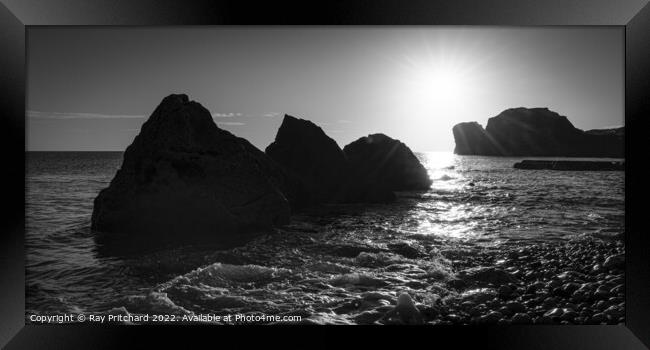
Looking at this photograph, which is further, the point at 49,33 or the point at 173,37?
the point at 173,37

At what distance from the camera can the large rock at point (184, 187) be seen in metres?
8.24

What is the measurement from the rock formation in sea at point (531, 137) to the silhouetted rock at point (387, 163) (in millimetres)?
5048

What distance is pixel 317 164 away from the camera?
53.4ft

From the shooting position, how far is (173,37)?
6.75 metres

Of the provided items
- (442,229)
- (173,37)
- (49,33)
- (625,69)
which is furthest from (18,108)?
(442,229)

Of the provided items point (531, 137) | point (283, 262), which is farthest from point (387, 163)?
point (531, 137)

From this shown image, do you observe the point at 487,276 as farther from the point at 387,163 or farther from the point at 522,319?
the point at 387,163

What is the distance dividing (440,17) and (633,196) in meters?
3.39

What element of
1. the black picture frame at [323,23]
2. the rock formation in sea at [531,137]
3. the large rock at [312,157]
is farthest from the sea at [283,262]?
the rock formation in sea at [531,137]

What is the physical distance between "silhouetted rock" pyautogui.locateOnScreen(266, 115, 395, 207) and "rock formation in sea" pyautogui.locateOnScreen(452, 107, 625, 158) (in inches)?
321

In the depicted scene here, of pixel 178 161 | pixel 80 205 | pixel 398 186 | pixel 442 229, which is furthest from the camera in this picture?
pixel 398 186

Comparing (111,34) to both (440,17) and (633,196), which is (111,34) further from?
(633,196)

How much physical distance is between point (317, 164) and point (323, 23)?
37.6 ft

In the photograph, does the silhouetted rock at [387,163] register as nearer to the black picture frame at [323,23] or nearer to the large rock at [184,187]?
the large rock at [184,187]
